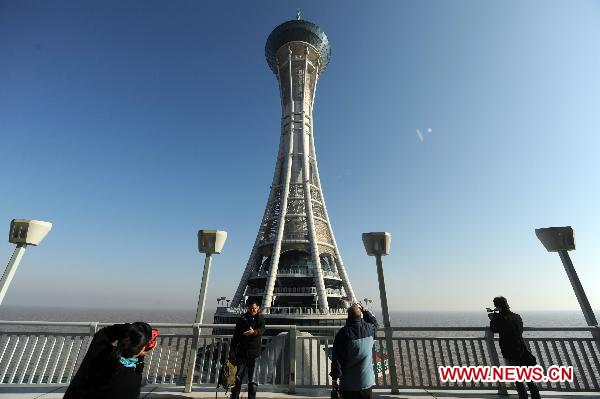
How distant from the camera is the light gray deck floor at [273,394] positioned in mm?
5484

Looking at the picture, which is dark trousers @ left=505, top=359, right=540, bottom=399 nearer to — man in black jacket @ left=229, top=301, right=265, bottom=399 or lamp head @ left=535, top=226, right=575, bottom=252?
lamp head @ left=535, top=226, right=575, bottom=252

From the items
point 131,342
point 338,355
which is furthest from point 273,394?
point 131,342

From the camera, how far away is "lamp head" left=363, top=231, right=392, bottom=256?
7.33 metres

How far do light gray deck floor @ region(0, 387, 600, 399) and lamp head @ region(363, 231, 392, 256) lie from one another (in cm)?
296

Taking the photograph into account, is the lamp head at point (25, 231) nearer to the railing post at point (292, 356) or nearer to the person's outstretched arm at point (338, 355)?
the railing post at point (292, 356)

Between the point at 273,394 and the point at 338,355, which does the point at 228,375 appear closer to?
the point at 273,394

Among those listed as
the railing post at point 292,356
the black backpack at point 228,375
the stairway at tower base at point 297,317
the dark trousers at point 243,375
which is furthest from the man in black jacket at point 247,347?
the stairway at tower base at point 297,317

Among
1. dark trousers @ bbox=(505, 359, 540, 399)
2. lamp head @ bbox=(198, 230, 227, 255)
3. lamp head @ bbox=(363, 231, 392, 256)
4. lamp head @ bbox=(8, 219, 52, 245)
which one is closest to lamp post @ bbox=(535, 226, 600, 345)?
dark trousers @ bbox=(505, 359, 540, 399)

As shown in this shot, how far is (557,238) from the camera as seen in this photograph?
277 inches

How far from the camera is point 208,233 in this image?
7.55m

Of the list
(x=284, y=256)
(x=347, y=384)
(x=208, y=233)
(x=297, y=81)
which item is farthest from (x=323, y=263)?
(x=347, y=384)

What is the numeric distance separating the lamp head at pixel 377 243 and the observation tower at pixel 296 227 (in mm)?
24535

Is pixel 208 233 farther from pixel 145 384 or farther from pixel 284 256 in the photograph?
pixel 284 256

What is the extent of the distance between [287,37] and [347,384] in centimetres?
5310
